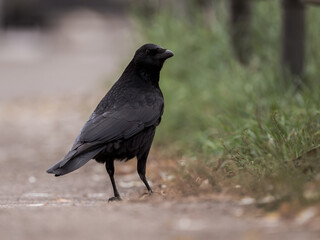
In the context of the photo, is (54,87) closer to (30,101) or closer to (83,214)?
(30,101)

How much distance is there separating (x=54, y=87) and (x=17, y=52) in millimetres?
15146

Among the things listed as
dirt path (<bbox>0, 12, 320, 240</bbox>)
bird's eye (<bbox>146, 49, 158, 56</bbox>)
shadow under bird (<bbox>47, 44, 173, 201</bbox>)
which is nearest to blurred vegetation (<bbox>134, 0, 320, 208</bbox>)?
dirt path (<bbox>0, 12, 320, 240</bbox>)

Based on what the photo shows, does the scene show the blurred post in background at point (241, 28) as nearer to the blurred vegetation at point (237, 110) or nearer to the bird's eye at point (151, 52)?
the blurred vegetation at point (237, 110)

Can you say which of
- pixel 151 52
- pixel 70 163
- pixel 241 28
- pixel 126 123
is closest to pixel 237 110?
pixel 151 52

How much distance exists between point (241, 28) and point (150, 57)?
13.3 feet

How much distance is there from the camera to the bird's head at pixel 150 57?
6.10m

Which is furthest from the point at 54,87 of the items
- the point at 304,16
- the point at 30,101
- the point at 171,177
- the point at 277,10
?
the point at 171,177

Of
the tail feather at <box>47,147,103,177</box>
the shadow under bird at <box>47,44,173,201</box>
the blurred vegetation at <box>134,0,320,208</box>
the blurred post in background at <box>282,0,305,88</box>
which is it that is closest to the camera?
the blurred vegetation at <box>134,0,320,208</box>

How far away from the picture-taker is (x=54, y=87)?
1800cm

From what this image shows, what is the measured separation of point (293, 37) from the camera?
8008mm

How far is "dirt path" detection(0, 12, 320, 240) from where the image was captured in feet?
11.9

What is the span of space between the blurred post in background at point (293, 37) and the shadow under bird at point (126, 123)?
7.34 ft

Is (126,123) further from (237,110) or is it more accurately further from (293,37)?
(293,37)

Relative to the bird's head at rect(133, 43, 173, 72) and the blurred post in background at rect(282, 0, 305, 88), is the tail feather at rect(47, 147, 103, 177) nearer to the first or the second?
the bird's head at rect(133, 43, 173, 72)
